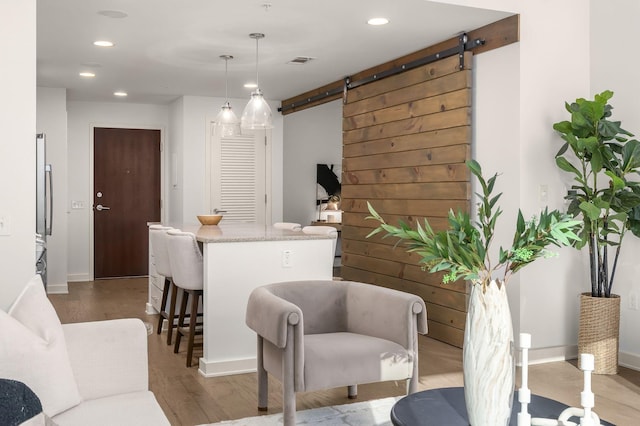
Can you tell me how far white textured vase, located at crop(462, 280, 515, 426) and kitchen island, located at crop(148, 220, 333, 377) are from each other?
94.6 inches

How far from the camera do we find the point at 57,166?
7.70m

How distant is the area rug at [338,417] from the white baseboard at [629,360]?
194cm

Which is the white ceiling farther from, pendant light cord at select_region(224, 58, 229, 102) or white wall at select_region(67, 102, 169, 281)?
white wall at select_region(67, 102, 169, 281)

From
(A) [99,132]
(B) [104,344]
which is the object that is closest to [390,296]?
(B) [104,344]

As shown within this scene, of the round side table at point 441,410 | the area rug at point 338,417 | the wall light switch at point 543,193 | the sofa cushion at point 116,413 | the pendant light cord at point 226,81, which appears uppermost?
the pendant light cord at point 226,81

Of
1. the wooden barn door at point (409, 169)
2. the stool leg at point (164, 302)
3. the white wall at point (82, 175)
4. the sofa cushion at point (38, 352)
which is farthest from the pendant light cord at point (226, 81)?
the sofa cushion at point (38, 352)

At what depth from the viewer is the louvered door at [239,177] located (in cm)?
839

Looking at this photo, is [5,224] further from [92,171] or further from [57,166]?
[92,171]

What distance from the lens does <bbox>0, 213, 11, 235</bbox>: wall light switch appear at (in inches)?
120

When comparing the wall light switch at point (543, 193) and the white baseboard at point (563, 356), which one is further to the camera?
the wall light switch at point (543, 193)

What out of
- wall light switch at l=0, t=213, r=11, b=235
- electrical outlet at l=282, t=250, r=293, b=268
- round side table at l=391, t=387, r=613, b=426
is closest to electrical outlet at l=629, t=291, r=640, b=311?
electrical outlet at l=282, t=250, r=293, b=268

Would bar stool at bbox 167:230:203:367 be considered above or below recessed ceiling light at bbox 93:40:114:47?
below

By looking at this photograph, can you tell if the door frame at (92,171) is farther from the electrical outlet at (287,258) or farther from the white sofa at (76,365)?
the white sofa at (76,365)

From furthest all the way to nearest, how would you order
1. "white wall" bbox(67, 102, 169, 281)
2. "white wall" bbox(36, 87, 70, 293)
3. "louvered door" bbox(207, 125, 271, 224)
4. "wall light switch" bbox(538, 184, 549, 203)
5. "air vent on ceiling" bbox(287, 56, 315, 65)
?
"white wall" bbox(67, 102, 169, 281) < "louvered door" bbox(207, 125, 271, 224) < "white wall" bbox(36, 87, 70, 293) < "air vent on ceiling" bbox(287, 56, 315, 65) < "wall light switch" bbox(538, 184, 549, 203)
